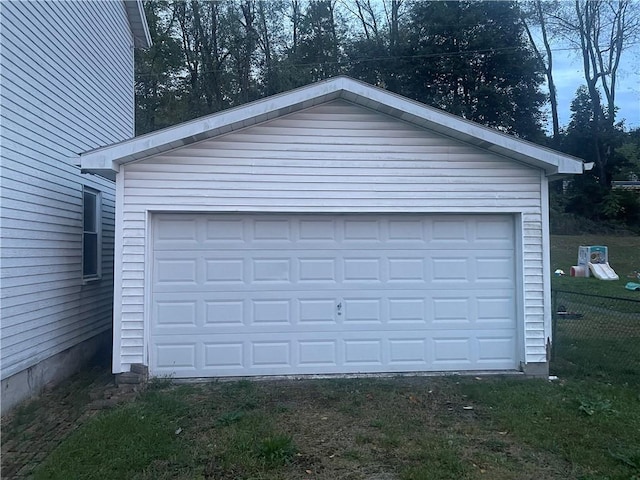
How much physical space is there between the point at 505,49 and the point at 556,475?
26.3 meters

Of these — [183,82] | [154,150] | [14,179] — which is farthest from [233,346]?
[183,82]

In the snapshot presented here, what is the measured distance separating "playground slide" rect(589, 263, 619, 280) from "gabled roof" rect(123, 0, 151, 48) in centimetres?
1528

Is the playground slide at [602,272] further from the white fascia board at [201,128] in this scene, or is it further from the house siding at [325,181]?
the white fascia board at [201,128]

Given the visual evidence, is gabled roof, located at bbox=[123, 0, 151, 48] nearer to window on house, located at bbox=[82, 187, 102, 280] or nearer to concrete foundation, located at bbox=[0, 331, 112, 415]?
window on house, located at bbox=[82, 187, 102, 280]

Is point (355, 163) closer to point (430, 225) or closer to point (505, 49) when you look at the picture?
point (430, 225)

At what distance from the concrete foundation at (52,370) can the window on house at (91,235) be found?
107cm

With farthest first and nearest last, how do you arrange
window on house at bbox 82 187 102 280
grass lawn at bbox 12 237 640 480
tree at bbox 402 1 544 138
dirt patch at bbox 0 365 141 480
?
1. tree at bbox 402 1 544 138
2. window on house at bbox 82 187 102 280
3. dirt patch at bbox 0 365 141 480
4. grass lawn at bbox 12 237 640 480

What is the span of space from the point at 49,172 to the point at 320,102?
3579 millimetres

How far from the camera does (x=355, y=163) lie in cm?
681

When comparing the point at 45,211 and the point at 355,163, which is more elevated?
the point at 355,163

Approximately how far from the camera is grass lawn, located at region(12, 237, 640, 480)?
164 inches

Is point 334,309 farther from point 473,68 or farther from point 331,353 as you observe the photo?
point 473,68

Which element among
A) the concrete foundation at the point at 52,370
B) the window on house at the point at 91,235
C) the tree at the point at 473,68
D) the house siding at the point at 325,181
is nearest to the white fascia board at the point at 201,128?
the house siding at the point at 325,181

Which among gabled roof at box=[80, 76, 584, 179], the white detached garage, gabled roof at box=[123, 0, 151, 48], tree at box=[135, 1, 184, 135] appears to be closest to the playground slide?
the white detached garage
